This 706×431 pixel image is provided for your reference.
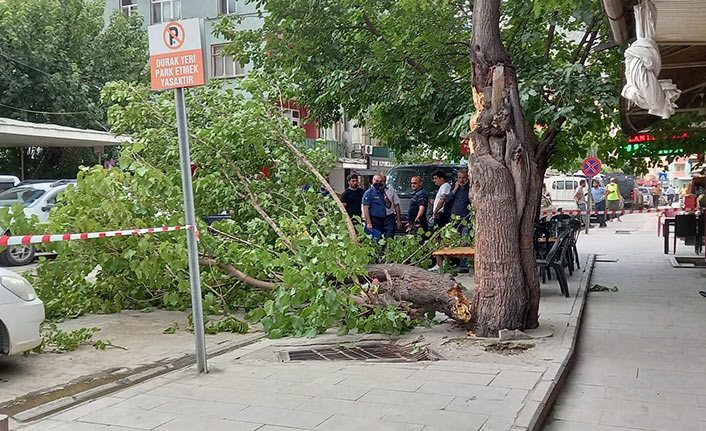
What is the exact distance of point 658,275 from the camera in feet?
45.2

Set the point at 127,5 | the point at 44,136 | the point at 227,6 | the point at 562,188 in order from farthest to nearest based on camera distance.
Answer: the point at 562,188 < the point at 127,5 < the point at 227,6 < the point at 44,136

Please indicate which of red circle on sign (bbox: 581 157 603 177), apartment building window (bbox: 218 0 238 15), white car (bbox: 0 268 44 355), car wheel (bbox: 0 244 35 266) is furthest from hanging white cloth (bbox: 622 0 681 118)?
apartment building window (bbox: 218 0 238 15)

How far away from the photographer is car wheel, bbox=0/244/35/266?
15.4 metres

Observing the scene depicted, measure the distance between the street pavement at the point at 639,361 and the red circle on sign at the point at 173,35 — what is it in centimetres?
436

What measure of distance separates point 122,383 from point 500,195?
4.18m

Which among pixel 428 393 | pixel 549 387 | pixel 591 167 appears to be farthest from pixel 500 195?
pixel 591 167

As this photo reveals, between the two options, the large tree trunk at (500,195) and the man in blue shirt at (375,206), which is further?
the man in blue shirt at (375,206)

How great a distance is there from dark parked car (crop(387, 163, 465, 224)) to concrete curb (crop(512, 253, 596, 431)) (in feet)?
23.9

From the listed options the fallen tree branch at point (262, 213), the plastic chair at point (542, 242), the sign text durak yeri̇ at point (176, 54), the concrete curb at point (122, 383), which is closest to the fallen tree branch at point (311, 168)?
the fallen tree branch at point (262, 213)

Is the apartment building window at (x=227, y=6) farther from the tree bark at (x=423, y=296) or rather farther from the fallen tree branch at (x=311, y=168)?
the tree bark at (x=423, y=296)

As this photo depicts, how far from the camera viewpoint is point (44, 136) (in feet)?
72.7

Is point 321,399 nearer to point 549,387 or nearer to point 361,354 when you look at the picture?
point 361,354

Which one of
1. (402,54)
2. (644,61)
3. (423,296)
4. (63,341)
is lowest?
(63,341)

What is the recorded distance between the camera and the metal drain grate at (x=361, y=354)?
6844 millimetres
